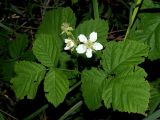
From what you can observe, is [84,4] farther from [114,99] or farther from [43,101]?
[114,99]

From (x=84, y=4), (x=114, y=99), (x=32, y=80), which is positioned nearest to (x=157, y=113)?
(x=114, y=99)

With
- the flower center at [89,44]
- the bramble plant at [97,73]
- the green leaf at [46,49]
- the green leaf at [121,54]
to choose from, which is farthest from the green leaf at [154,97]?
the green leaf at [46,49]

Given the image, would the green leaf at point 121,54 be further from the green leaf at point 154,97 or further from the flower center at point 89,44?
the green leaf at point 154,97

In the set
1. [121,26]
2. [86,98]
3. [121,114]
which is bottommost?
[121,114]

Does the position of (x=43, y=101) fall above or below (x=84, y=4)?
below

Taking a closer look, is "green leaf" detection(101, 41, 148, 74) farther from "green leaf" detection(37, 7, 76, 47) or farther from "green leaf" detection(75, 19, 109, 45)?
"green leaf" detection(37, 7, 76, 47)

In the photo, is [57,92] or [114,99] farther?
[57,92]
